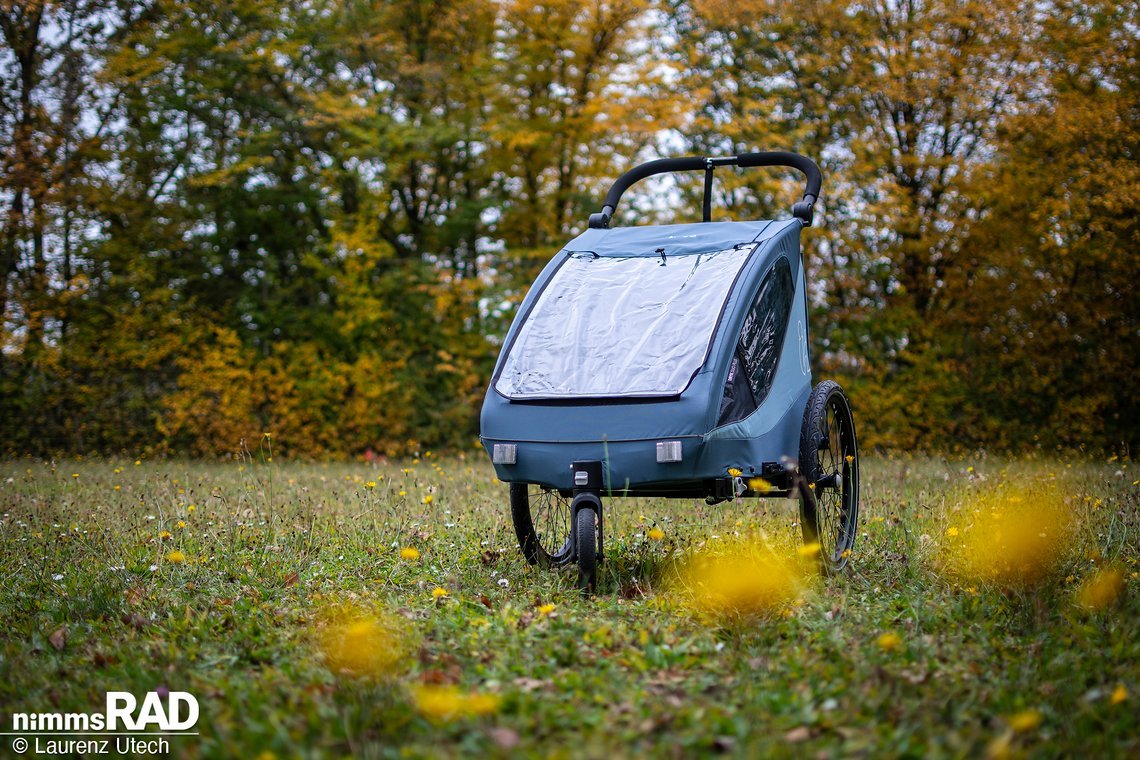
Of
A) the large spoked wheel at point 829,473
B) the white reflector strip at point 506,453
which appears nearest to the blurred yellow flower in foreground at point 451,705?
the white reflector strip at point 506,453

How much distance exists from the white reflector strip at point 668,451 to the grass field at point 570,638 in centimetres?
36

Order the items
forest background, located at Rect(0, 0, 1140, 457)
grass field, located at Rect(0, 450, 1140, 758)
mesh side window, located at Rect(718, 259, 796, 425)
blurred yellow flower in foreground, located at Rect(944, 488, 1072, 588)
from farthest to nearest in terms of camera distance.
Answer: forest background, located at Rect(0, 0, 1140, 457) < mesh side window, located at Rect(718, 259, 796, 425) < blurred yellow flower in foreground, located at Rect(944, 488, 1072, 588) < grass field, located at Rect(0, 450, 1140, 758)

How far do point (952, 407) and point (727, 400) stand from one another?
10812mm

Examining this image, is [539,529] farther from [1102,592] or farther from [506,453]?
[1102,592]

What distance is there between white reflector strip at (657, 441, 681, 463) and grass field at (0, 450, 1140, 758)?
14.3 inches

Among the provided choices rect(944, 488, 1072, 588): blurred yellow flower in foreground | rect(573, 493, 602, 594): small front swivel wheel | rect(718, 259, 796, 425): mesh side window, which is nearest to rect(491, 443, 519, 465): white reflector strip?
rect(573, 493, 602, 594): small front swivel wheel

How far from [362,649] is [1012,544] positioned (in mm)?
2489

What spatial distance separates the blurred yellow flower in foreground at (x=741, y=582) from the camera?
10.6 feet

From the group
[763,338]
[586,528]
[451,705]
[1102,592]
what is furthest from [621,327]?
[451,705]

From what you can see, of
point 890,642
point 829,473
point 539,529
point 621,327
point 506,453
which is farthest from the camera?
point 539,529

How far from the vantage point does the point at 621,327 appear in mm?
4180

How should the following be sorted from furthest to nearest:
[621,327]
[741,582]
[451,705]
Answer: [621,327] < [741,582] < [451,705]

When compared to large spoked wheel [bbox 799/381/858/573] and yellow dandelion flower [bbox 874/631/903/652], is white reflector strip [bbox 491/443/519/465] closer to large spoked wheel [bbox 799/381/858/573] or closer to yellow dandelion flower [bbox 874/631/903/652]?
large spoked wheel [bbox 799/381/858/573]

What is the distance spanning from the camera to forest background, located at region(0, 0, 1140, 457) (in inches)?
507
